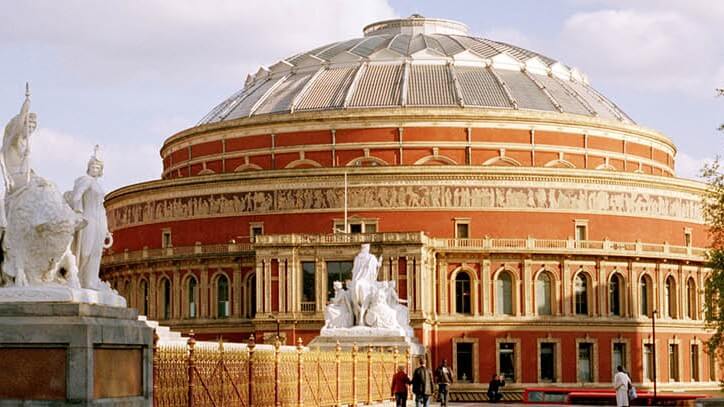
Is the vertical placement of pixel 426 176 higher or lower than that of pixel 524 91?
lower

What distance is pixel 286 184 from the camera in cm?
7594

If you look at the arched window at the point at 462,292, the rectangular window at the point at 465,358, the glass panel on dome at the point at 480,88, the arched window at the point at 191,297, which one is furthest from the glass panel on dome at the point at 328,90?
the rectangular window at the point at 465,358

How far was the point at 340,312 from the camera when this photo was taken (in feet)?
168

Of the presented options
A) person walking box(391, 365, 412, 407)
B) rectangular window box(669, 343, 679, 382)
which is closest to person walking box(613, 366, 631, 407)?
person walking box(391, 365, 412, 407)

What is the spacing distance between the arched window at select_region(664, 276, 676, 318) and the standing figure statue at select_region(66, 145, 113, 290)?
62.0m

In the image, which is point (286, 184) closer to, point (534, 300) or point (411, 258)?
point (411, 258)

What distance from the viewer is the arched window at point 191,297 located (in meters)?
77.3

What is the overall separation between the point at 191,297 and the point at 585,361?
20891 mm

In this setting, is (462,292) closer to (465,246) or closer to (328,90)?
(465,246)

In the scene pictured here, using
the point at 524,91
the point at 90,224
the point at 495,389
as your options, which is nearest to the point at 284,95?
the point at 524,91

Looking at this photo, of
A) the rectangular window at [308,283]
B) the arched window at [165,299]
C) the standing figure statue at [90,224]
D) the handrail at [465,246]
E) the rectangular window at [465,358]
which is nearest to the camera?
the standing figure statue at [90,224]

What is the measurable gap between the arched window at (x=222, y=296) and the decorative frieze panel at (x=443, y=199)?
3.55 metres

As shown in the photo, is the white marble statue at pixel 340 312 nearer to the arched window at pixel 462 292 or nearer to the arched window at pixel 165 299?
the arched window at pixel 462 292

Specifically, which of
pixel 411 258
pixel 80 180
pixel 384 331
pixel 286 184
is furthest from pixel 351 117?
pixel 80 180
